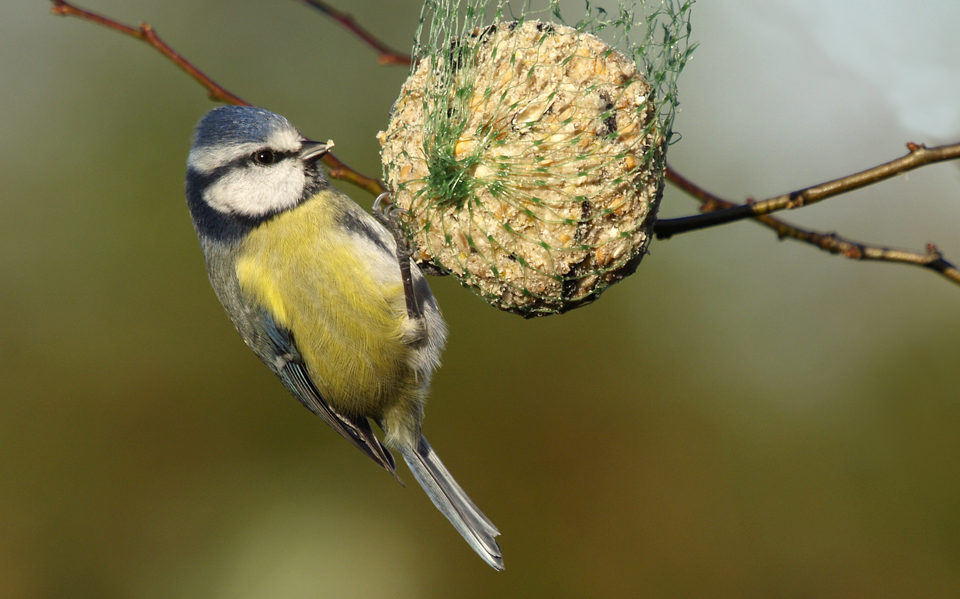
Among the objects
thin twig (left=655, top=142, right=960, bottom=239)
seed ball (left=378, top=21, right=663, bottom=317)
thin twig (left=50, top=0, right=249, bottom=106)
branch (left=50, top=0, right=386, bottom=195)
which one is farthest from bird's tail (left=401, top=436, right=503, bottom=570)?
thin twig (left=50, top=0, right=249, bottom=106)

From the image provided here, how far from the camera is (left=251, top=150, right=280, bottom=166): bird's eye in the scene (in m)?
1.93

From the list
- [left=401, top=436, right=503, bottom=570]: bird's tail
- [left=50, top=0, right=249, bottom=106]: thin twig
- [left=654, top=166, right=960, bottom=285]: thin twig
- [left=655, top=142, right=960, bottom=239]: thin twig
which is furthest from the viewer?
[left=401, top=436, right=503, bottom=570]: bird's tail

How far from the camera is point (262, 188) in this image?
1974 mm

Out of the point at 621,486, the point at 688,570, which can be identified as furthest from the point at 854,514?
the point at 621,486

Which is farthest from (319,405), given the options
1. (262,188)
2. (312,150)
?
(312,150)

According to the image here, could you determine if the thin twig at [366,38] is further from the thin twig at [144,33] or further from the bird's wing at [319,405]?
the bird's wing at [319,405]

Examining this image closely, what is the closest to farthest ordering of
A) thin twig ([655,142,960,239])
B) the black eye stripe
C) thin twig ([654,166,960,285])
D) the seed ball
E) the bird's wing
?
the seed ball → thin twig ([655,142,960,239]) → thin twig ([654,166,960,285]) → the black eye stripe → the bird's wing

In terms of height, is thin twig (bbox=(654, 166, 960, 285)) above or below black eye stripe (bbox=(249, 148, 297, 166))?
above

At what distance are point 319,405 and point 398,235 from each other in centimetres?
78

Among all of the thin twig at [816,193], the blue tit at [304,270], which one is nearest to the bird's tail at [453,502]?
the blue tit at [304,270]

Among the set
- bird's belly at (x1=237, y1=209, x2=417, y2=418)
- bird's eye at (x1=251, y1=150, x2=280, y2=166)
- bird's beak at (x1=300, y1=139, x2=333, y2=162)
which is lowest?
bird's belly at (x1=237, y1=209, x2=417, y2=418)

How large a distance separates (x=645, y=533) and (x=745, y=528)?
25.1 inches

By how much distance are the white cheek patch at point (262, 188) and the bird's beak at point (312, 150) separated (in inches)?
1.7

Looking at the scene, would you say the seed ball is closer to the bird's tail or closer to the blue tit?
the blue tit
